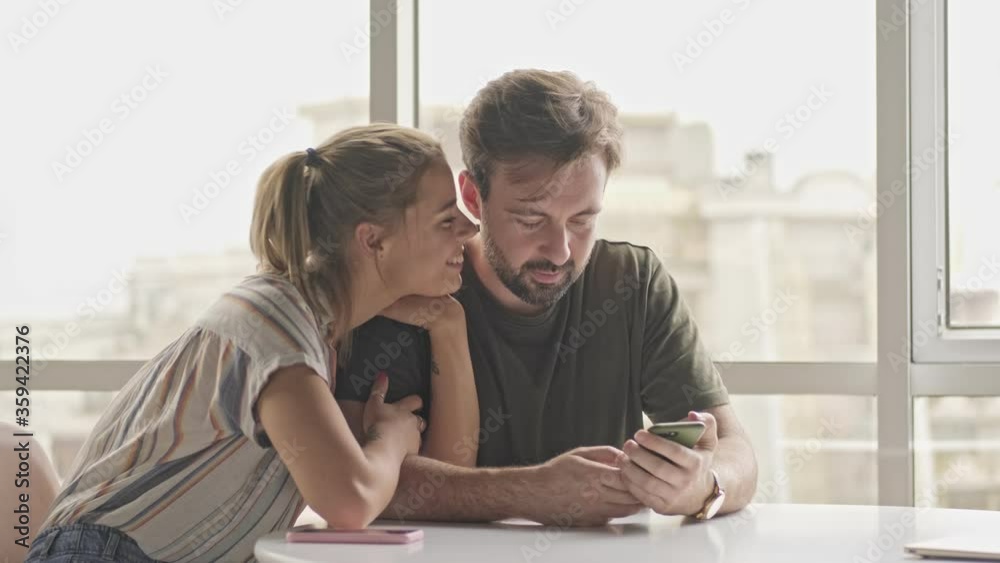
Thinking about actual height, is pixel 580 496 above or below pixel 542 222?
below

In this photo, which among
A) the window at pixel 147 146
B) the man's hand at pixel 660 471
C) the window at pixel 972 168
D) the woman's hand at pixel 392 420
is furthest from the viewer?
the window at pixel 147 146

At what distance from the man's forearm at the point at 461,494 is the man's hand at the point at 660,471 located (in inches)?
6.2

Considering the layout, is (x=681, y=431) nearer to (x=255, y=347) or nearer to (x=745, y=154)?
(x=255, y=347)

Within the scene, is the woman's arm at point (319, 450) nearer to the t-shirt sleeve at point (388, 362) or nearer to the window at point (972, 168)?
the t-shirt sleeve at point (388, 362)

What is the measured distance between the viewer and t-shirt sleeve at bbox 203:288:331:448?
5.26 ft

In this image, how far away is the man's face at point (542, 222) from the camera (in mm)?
2025

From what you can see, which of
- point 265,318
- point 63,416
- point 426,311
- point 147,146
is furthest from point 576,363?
point 63,416

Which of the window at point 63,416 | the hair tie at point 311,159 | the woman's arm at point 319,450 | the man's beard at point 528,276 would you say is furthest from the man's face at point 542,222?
the window at point 63,416

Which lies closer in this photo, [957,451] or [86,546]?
[86,546]

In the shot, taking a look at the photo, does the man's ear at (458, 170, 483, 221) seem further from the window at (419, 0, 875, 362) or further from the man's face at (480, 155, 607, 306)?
the window at (419, 0, 875, 362)

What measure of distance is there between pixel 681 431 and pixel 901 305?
1184 mm

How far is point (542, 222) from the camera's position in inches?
80.8

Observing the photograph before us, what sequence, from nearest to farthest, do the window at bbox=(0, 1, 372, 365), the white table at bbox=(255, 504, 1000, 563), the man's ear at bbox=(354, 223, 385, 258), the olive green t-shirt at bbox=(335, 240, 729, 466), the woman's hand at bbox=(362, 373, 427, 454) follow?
1. the white table at bbox=(255, 504, 1000, 563)
2. the woman's hand at bbox=(362, 373, 427, 454)
3. the man's ear at bbox=(354, 223, 385, 258)
4. the olive green t-shirt at bbox=(335, 240, 729, 466)
5. the window at bbox=(0, 1, 372, 365)

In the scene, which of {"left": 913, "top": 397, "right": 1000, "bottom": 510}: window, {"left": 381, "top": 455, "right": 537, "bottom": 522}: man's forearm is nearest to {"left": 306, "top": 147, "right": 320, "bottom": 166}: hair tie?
{"left": 381, "top": 455, "right": 537, "bottom": 522}: man's forearm
